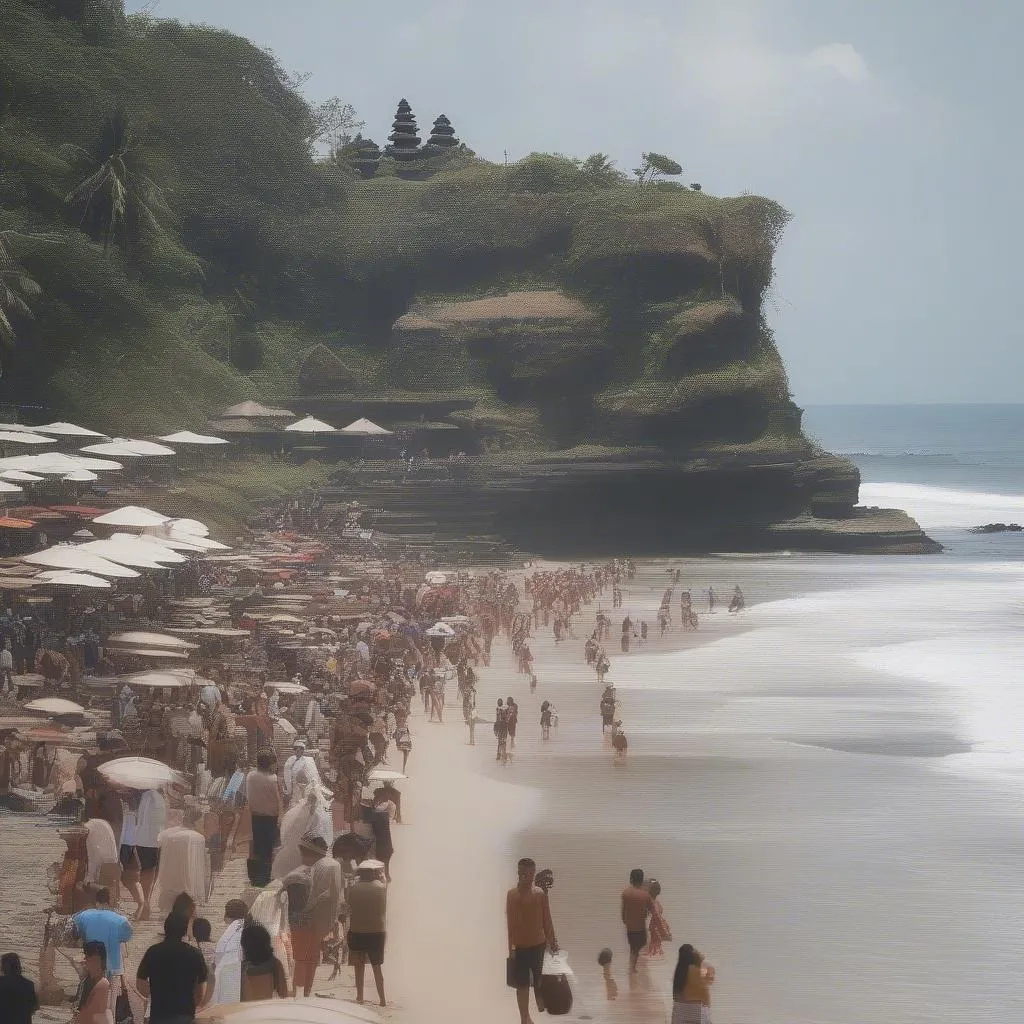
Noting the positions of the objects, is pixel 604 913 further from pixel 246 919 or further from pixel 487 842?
pixel 246 919

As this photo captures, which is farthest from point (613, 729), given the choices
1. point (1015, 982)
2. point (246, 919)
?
point (246, 919)

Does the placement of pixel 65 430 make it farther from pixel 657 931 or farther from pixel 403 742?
pixel 657 931

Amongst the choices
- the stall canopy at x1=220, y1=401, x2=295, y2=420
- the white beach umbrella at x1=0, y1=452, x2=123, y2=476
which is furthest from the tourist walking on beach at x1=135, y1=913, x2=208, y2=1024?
the stall canopy at x1=220, y1=401, x2=295, y2=420

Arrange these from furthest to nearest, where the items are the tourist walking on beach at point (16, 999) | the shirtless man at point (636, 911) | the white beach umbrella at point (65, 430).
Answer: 1. the white beach umbrella at point (65, 430)
2. the shirtless man at point (636, 911)
3. the tourist walking on beach at point (16, 999)

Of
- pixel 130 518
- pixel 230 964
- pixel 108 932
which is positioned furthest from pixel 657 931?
pixel 130 518

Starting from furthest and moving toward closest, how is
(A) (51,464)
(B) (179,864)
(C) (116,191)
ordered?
(C) (116,191) < (A) (51,464) < (B) (179,864)

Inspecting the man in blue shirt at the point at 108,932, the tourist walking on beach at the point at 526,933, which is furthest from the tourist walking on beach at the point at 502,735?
the man in blue shirt at the point at 108,932

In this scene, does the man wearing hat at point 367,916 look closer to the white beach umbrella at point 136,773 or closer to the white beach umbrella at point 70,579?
the white beach umbrella at point 136,773
